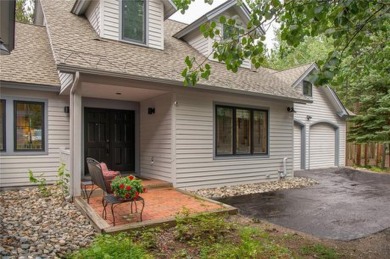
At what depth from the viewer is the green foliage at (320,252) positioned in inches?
147

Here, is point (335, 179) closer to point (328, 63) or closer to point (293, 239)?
point (293, 239)

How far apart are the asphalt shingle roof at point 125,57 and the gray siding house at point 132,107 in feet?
0.14

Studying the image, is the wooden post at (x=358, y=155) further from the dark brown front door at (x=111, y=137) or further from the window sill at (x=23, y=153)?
the window sill at (x=23, y=153)

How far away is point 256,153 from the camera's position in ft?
31.5

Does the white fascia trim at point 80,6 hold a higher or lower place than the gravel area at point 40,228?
higher

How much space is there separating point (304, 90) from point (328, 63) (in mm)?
12325

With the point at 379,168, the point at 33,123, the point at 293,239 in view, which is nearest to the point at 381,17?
the point at 293,239

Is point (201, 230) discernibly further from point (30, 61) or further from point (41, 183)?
point (30, 61)

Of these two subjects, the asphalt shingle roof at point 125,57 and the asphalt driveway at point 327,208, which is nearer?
the asphalt driveway at point 327,208

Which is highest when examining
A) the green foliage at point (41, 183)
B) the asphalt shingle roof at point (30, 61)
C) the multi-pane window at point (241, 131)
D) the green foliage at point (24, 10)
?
the green foliage at point (24, 10)

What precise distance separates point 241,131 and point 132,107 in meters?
3.58

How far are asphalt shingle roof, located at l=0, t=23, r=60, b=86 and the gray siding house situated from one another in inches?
1.1

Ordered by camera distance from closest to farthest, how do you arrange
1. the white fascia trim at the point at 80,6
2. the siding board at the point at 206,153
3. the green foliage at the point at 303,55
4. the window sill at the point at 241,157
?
the siding board at the point at 206,153, the window sill at the point at 241,157, the white fascia trim at the point at 80,6, the green foliage at the point at 303,55

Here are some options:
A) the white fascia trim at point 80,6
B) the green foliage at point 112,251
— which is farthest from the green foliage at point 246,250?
the white fascia trim at point 80,6
